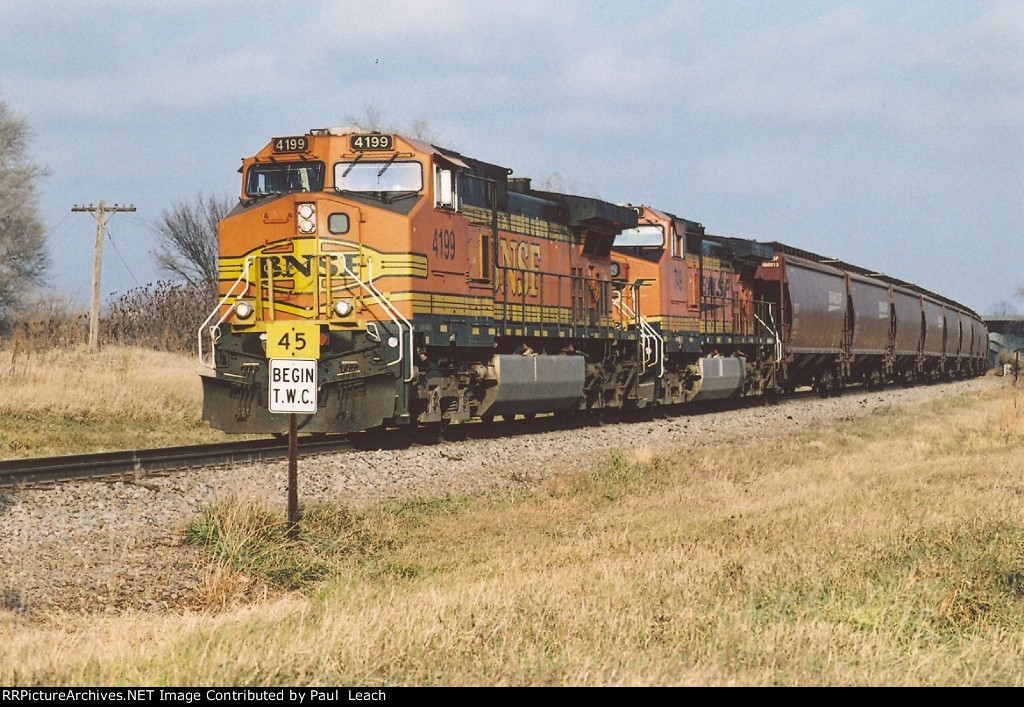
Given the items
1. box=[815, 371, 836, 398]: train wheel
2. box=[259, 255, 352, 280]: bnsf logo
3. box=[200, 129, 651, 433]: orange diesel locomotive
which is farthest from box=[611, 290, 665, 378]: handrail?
box=[815, 371, 836, 398]: train wheel

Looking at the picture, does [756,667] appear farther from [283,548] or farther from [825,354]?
[825,354]

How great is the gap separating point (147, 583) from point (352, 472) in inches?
187

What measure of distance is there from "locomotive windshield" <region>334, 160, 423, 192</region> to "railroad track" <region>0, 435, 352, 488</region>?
131 inches

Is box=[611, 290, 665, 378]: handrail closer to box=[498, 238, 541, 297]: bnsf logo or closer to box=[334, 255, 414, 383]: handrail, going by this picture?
box=[498, 238, 541, 297]: bnsf logo

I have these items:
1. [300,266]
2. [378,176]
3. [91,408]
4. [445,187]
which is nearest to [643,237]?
[445,187]

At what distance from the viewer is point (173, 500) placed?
10125 mm

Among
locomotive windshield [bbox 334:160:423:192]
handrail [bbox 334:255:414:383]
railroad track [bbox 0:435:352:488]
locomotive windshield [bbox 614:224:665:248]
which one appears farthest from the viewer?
locomotive windshield [bbox 614:224:665:248]

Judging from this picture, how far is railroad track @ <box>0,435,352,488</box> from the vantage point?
35.4 ft

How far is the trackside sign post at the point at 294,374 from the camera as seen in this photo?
9633 mm

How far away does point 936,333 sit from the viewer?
44.8 metres

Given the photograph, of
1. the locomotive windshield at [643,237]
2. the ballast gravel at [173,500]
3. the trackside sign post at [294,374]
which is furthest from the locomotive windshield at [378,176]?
the locomotive windshield at [643,237]

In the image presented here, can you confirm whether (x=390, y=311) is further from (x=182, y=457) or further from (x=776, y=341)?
(x=776, y=341)

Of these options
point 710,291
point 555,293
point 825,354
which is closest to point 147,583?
point 555,293

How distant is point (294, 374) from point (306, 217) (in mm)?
5464
